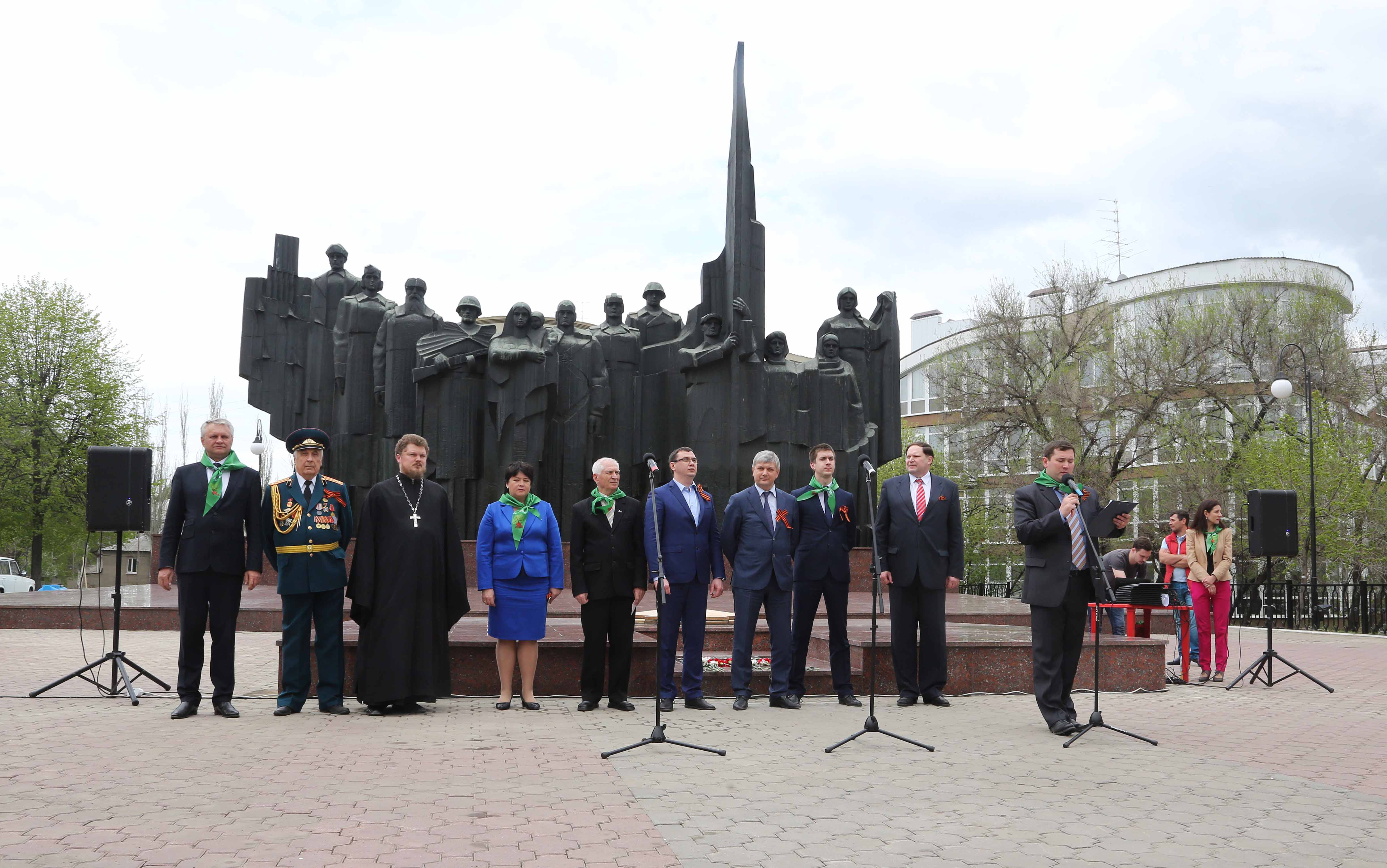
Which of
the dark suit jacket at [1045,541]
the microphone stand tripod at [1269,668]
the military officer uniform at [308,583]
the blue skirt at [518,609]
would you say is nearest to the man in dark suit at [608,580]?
the blue skirt at [518,609]

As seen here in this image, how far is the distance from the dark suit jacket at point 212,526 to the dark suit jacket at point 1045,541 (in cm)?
485

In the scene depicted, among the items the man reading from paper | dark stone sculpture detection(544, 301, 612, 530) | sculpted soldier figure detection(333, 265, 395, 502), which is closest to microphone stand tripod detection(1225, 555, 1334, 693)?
the man reading from paper

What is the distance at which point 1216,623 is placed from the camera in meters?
10.0

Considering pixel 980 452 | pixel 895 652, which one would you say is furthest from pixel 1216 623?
pixel 980 452

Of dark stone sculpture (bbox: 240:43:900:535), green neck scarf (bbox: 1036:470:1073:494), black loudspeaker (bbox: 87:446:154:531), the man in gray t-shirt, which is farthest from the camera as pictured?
dark stone sculpture (bbox: 240:43:900:535)

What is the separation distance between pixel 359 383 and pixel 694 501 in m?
11.7

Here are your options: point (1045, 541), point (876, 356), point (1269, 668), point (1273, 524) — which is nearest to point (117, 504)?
point (1045, 541)

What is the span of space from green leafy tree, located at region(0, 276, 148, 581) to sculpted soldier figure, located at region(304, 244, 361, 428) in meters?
14.5

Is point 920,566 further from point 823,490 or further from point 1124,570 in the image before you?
point 1124,570

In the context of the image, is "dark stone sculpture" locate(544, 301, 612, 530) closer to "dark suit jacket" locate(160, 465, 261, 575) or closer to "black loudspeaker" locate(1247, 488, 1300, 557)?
"dark suit jacket" locate(160, 465, 261, 575)

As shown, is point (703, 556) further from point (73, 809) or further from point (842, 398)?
point (842, 398)

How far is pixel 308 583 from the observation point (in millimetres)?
7188

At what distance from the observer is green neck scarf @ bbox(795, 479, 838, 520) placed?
26.1 ft

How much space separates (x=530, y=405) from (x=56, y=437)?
20.1 m
